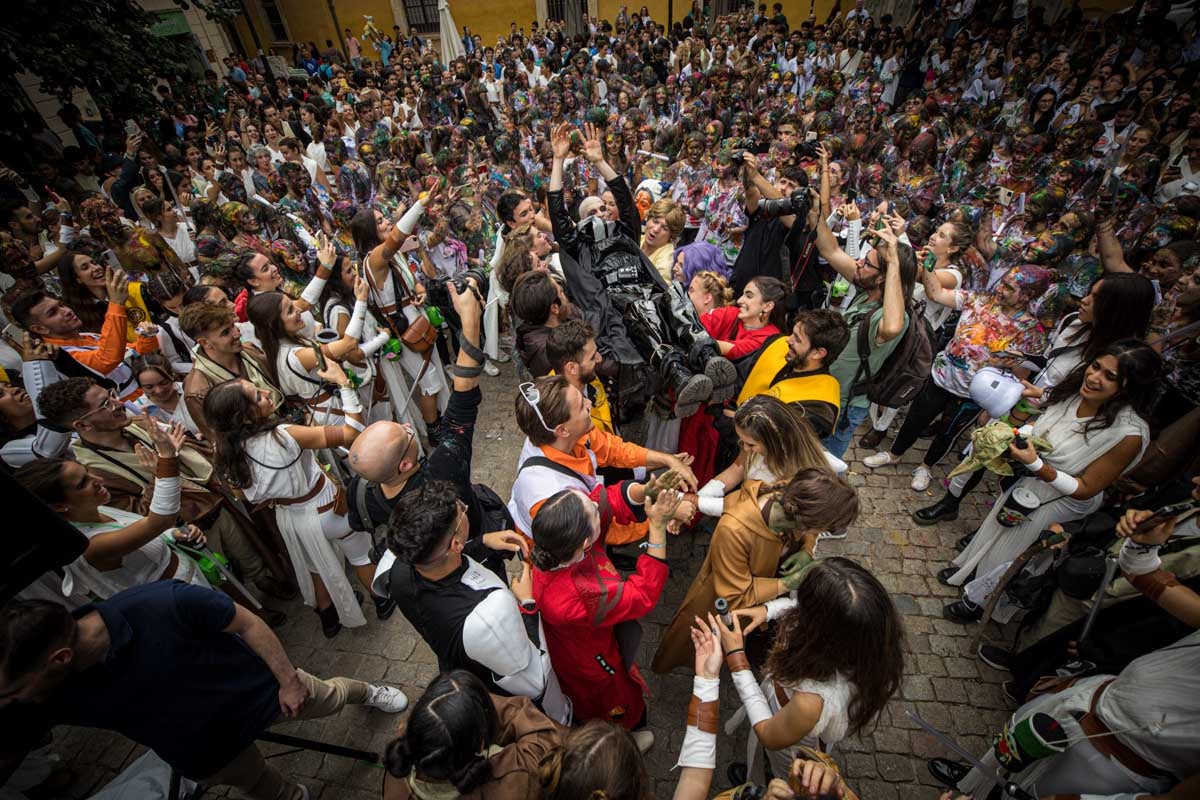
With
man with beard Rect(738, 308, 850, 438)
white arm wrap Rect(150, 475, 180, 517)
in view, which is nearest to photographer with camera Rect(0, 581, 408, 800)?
white arm wrap Rect(150, 475, 180, 517)

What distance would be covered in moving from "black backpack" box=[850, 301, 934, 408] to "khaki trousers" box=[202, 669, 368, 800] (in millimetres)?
4083

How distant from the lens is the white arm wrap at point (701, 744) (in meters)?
1.77

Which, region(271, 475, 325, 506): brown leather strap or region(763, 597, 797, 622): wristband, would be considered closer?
region(763, 597, 797, 622): wristband

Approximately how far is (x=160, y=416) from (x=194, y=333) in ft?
3.40

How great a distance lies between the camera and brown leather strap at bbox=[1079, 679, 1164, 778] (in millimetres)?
1718

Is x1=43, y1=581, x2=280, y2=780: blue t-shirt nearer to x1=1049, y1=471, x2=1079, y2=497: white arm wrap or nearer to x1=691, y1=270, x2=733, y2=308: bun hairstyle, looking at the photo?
x1=691, y1=270, x2=733, y2=308: bun hairstyle

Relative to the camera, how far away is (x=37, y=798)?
9.11 ft

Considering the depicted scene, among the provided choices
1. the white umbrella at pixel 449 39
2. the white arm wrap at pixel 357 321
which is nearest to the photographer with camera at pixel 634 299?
the white arm wrap at pixel 357 321

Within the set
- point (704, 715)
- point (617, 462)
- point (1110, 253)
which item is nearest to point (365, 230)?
point (617, 462)

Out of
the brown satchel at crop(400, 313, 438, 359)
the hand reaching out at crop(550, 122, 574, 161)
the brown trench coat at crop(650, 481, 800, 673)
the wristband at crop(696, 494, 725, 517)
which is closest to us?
the brown trench coat at crop(650, 481, 800, 673)

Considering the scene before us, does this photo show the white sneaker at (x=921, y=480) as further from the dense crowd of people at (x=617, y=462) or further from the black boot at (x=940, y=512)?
the black boot at (x=940, y=512)

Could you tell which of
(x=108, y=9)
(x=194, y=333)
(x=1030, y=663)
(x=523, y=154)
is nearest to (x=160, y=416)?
(x=194, y=333)

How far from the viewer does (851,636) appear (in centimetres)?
→ 175

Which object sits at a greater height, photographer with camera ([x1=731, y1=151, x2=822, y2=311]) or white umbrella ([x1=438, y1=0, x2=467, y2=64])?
white umbrella ([x1=438, y1=0, x2=467, y2=64])
